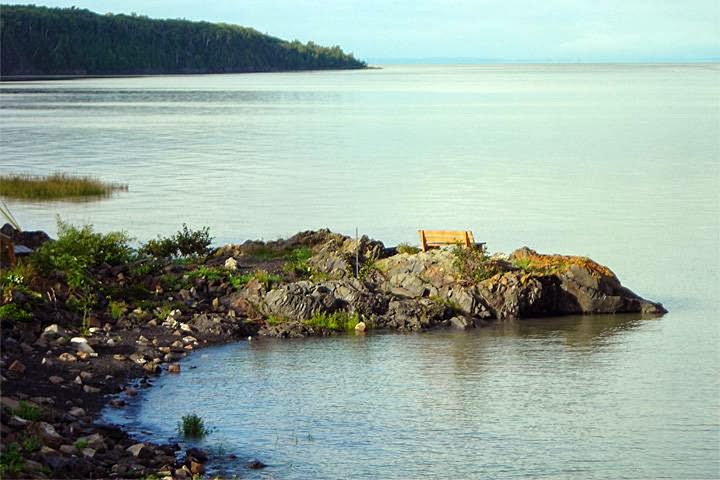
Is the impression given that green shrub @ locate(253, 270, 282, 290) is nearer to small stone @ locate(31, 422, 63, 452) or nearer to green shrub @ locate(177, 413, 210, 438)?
green shrub @ locate(177, 413, 210, 438)

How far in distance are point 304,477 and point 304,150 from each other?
48345 millimetres

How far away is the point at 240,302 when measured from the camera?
20.2 metres

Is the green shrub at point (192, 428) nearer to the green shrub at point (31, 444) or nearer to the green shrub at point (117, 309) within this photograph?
the green shrub at point (31, 444)

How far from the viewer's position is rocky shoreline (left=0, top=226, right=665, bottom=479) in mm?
16297

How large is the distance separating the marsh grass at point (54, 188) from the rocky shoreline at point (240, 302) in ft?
57.3

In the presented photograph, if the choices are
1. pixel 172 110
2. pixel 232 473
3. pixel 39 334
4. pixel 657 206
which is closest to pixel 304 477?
pixel 232 473

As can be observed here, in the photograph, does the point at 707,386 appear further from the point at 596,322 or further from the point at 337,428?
the point at 337,428

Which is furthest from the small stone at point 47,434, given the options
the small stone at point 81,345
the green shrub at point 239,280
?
the green shrub at point 239,280

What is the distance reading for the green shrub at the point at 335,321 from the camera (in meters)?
19.5

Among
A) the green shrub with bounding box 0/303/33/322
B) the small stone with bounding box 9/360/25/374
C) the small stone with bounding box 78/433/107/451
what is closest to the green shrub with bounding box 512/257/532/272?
the green shrub with bounding box 0/303/33/322

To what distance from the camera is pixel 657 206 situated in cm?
3584

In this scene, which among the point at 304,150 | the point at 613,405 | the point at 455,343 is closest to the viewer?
the point at 613,405

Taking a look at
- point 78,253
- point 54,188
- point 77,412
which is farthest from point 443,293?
point 54,188

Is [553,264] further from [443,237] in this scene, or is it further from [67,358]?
[67,358]
